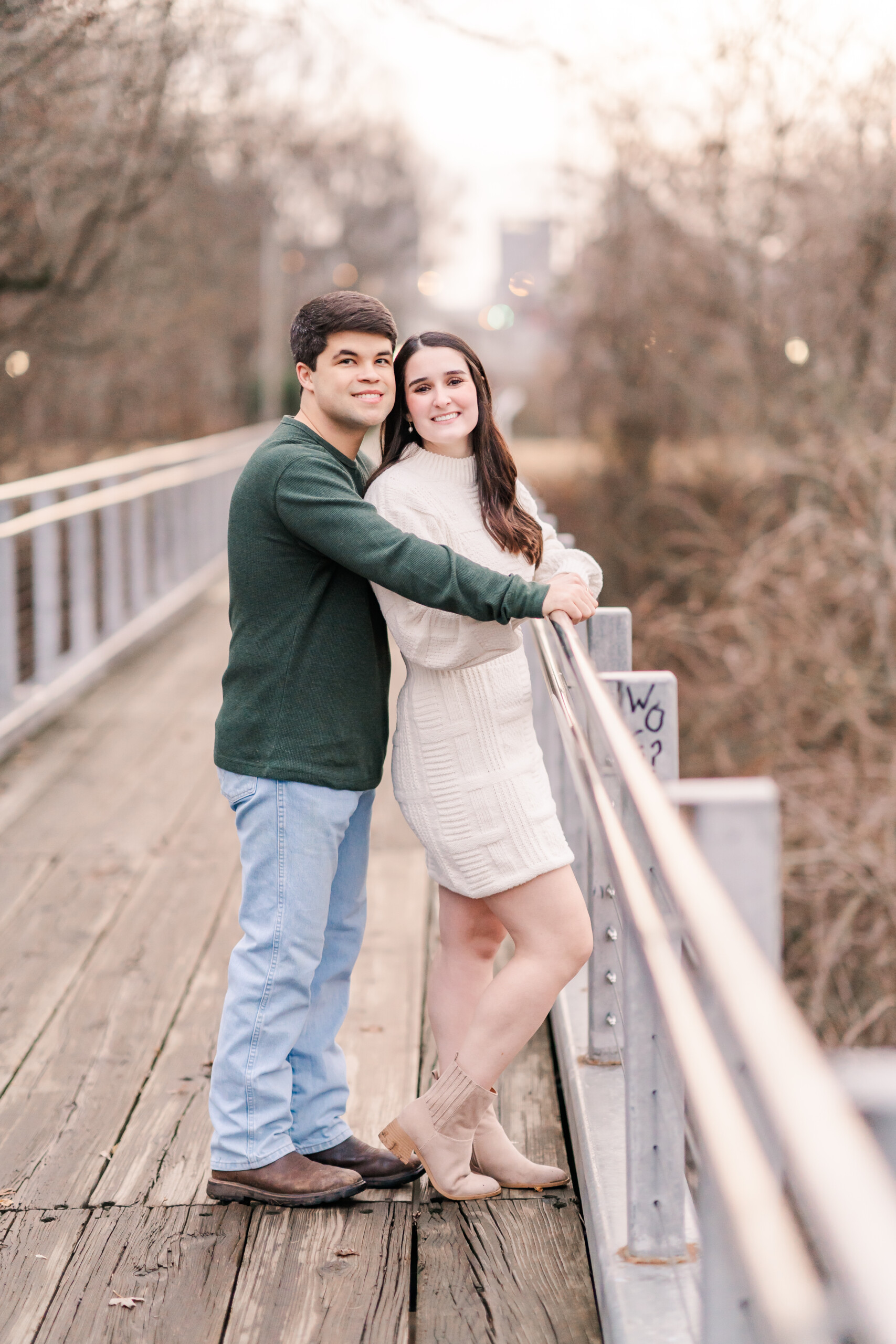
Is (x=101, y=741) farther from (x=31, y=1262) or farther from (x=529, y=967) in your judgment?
(x=529, y=967)

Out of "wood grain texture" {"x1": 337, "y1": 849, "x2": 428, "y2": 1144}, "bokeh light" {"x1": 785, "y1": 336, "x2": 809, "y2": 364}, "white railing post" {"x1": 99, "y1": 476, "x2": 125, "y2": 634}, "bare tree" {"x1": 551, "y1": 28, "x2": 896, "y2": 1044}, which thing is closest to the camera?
"wood grain texture" {"x1": 337, "y1": 849, "x2": 428, "y2": 1144}

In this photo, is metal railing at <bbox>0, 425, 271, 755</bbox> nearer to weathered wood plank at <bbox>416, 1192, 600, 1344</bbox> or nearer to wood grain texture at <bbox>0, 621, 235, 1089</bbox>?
wood grain texture at <bbox>0, 621, 235, 1089</bbox>

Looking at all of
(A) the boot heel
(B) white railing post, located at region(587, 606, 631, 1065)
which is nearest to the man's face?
(B) white railing post, located at region(587, 606, 631, 1065)

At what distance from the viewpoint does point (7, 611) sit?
5957 millimetres

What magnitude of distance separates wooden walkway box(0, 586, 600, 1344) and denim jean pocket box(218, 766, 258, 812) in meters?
0.77

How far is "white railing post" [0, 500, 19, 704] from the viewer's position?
593 cm

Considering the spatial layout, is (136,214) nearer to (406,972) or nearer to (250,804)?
(406,972)

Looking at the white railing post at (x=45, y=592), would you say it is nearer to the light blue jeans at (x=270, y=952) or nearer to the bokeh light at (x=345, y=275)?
the light blue jeans at (x=270, y=952)

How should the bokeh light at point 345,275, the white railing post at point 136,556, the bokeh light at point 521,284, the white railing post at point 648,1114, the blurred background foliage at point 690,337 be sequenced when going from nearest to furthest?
the white railing post at point 648,1114, the bokeh light at point 521,284, the blurred background foliage at point 690,337, the white railing post at point 136,556, the bokeh light at point 345,275

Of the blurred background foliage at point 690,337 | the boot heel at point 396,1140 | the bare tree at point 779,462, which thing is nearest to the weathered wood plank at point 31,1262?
the boot heel at point 396,1140

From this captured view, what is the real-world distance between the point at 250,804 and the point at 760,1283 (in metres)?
1.83

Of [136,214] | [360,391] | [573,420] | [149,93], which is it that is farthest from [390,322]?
[573,420]

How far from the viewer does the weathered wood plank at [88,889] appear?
12.3 feet

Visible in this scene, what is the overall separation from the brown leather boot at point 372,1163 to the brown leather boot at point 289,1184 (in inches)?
2.2
